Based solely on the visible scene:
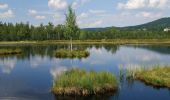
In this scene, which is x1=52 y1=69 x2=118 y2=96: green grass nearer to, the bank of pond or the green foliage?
the bank of pond

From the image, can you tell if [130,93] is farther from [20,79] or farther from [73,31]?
[73,31]

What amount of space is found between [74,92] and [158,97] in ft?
26.4

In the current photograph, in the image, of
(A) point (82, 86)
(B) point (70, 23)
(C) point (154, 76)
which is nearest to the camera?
(A) point (82, 86)

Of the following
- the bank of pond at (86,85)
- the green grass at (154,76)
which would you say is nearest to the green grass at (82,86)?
the bank of pond at (86,85)

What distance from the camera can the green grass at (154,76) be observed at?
32312 millimetres

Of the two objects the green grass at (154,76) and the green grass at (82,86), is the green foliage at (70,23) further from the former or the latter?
the green grass at (82,86)

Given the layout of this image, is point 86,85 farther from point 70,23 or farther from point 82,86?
point 70,23

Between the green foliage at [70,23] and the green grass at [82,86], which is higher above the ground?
the green foliage at [70,23]

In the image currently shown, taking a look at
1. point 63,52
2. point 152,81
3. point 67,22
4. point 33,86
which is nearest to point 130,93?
point 152,81

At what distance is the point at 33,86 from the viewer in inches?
1273

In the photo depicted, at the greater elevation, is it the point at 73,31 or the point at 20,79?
the point at 73,31

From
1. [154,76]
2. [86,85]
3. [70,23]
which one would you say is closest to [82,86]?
[86,85]

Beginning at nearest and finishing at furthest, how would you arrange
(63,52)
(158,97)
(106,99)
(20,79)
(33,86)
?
(106,99), (158,97), (33,86), (20,79), (63,52)

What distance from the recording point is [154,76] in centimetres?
3400
